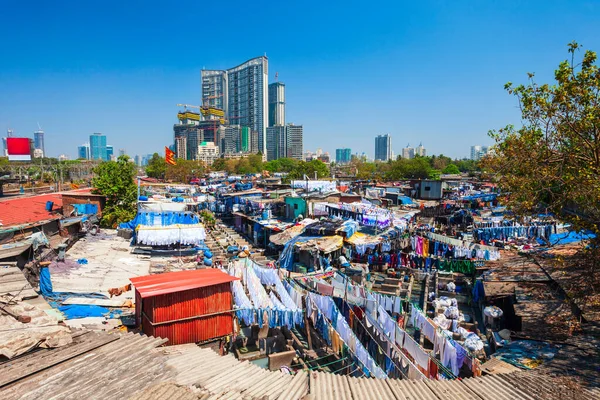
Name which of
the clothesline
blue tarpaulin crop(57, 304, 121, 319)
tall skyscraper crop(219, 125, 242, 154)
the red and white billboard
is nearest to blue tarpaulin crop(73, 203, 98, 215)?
blue tarpaulin crop(57, 304, 121, 319)

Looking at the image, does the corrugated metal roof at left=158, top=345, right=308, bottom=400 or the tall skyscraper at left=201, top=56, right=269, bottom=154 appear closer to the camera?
the corrugated metal roof at left=158, top=345, right=308, bottom=400

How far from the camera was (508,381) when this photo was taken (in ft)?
20.1

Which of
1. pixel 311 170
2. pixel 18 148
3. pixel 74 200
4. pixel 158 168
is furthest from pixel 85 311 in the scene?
pixel 158 168

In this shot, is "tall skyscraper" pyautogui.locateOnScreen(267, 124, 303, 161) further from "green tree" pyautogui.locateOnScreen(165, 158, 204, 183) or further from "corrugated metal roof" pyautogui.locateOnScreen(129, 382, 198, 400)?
"corrugated metal roof" pyautogui.locateOnScreen(129, 382, 198, 400)

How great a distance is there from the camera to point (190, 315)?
8266 mm

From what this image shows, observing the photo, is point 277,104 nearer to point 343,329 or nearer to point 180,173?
point 180,173

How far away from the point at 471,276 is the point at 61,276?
59.2 ft

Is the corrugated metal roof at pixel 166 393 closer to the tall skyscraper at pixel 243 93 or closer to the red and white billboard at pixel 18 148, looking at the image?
the red and white billboard at pixel 18 148

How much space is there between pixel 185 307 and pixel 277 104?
187m

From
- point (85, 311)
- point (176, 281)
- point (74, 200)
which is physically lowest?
point (85, 311)

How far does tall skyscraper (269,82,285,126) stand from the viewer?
615 feet

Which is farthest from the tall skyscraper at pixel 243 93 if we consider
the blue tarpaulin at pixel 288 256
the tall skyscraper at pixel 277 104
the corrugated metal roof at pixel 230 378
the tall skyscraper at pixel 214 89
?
the corrugated metal roof at pixel 230 378

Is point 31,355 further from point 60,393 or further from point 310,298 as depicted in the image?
point 310,298

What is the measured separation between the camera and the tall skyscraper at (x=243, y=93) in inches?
6206
